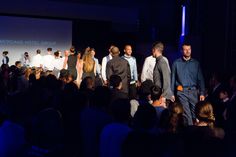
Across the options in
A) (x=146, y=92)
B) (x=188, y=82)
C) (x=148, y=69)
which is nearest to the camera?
(x=146, y=92)

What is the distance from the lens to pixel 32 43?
16.5 meters

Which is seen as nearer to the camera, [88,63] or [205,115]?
[205,115]

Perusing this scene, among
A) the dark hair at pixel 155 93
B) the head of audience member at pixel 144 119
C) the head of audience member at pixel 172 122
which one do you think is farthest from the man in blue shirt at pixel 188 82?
the head of audience member at pixel 144 119

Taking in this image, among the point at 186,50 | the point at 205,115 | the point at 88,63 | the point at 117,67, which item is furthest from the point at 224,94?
the point at 88,63

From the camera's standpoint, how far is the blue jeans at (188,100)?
5.57 m

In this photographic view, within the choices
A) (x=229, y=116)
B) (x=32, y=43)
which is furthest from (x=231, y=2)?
(x=32, y=43)

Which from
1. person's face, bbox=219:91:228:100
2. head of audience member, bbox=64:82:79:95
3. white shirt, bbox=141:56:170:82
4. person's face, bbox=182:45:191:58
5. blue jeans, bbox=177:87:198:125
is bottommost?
blue jeans, bbox=177:87:198:125

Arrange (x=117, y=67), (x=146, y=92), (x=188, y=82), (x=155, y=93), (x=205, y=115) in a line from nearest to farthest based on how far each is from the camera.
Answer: (x=205, y=115), (x=155, y=93), (x=146, y=92), (x=188, y=82), (x=117, y=67)

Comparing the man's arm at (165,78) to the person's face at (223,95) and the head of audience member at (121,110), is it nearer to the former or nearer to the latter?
the person's face at (223,95)

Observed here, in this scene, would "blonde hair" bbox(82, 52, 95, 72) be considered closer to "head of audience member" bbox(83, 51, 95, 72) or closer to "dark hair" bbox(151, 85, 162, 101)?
"head of audience member" bbox(83, 51, 95, 72)

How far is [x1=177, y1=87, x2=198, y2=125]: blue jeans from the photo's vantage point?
557 cm

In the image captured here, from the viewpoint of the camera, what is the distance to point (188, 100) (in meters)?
5.59

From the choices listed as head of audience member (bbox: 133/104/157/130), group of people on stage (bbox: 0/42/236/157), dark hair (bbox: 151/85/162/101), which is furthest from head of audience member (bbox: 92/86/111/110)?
dark hair (bbox: 151/85/162/101)

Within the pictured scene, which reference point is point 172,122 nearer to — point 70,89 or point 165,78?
point 70,89
